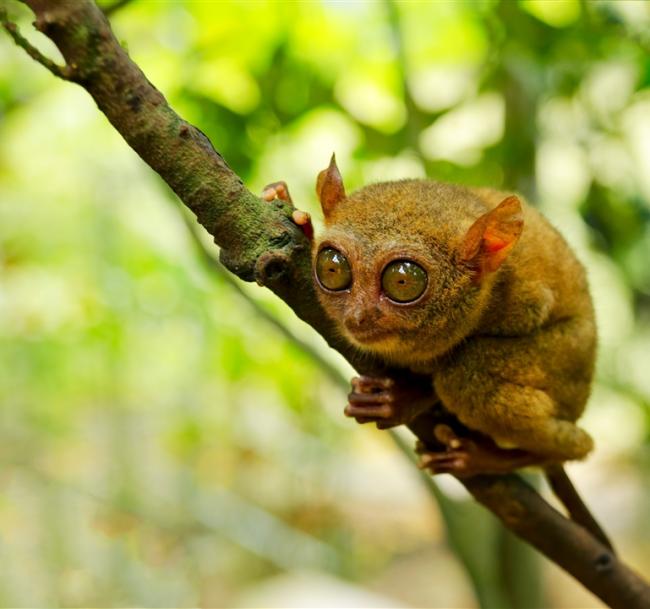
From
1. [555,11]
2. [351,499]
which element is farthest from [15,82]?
[351,499]

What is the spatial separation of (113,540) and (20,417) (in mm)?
1483

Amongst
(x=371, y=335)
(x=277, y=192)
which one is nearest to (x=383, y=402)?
(x=371, y=335)

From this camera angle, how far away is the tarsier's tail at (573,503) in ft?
9.84

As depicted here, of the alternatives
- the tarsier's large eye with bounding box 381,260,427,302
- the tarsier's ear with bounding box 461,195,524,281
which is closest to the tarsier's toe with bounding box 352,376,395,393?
the tarsier's large eye with bounding box 381,260,427,302

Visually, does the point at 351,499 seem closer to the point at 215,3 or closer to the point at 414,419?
the point at 215,3

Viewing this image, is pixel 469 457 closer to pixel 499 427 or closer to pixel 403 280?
pixel 499 427

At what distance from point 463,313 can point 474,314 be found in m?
0.06

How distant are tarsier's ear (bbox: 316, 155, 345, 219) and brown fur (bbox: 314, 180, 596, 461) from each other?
14mm

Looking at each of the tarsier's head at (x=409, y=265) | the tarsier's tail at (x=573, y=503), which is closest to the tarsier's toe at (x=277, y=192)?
the tarsier's head at (x=409, y=265)

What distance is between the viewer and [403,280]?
236 cm

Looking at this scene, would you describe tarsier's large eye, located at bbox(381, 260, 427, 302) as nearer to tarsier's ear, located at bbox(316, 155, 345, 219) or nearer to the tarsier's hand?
the tarsier's hand

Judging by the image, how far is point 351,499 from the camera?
31.8 ft

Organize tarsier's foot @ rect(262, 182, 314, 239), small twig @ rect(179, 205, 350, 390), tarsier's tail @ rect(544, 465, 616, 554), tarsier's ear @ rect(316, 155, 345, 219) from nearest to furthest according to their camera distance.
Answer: tarsier's foot @ rect(262, 182, 314, 239) < tarsier's ear @ rect(316, 155, 345, 219) < tarsier's tail @ rect(544, 465, 616, 554) < small twig @ rect(179, 205, 350, 390)

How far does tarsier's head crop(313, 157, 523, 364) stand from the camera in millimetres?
2361
